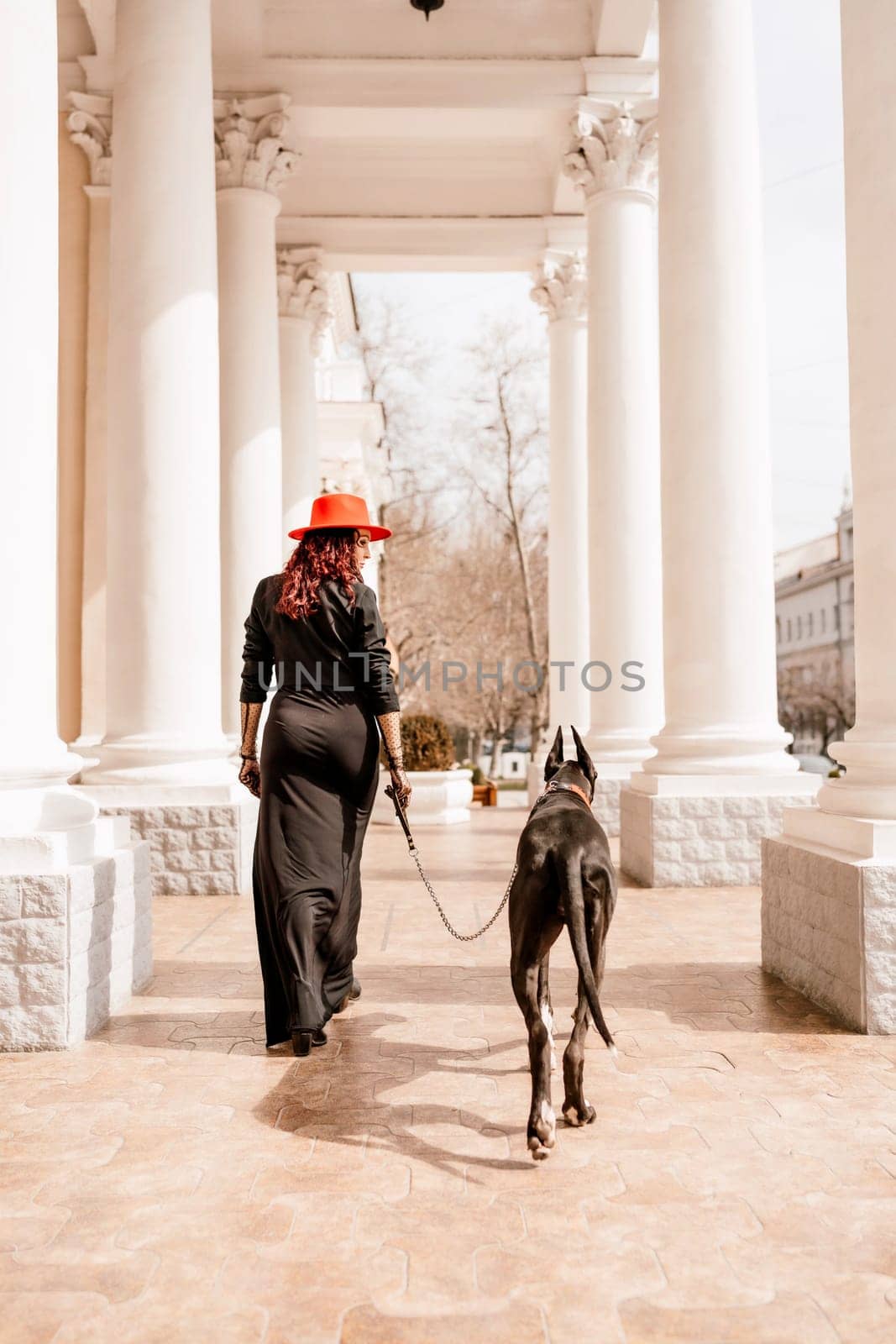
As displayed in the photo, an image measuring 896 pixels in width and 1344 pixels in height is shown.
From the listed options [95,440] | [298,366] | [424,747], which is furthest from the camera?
[298,366]

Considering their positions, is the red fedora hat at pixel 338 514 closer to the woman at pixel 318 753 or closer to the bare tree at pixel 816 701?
the woman at pixel 318 753

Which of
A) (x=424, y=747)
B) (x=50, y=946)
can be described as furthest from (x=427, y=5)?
(x=50, y=946)

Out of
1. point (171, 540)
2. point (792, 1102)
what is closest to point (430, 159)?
point (171, 540)

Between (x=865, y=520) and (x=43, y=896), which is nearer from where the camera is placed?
(x=43, y=896)

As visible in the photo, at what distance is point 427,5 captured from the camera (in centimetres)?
2267

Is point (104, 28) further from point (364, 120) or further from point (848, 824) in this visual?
point (848, 824)

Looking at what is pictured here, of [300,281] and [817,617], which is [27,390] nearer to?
[300,281]

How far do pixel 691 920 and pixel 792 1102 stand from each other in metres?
6.76

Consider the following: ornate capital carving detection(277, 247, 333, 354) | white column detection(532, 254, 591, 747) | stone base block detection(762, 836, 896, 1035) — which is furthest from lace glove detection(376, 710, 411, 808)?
ornate capital carving detection(277, 247, 333, 354)

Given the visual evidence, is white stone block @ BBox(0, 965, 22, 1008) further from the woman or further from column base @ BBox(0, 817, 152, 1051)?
the woman

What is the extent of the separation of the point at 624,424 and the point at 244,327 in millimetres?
7777

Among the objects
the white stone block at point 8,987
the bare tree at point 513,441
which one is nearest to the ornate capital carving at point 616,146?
the white stone block at point 8,987

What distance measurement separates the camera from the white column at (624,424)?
23.4 meters

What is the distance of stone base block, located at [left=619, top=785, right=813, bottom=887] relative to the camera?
16844 millimetres
